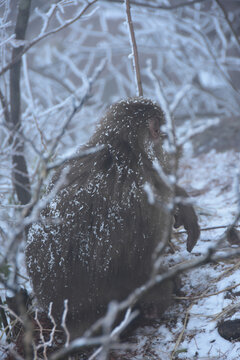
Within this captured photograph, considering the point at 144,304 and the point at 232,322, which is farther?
the point at 144,304

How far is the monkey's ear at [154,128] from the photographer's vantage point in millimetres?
2146

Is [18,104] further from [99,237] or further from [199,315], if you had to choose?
[199,315]

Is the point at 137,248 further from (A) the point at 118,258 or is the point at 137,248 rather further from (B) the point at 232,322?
(B) the point at 232,322

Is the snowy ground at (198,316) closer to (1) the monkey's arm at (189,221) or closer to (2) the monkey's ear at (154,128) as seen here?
(1) the monkey's arm at (189,221)

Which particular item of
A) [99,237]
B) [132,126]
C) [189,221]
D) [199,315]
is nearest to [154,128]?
[132,126]

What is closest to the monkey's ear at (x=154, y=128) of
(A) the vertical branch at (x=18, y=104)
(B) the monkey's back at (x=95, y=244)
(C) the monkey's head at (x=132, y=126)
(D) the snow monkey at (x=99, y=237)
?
(C) the monkey's head at (x=132, y=126)

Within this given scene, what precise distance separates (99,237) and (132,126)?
0.67 meters

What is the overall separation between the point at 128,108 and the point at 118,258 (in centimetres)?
87

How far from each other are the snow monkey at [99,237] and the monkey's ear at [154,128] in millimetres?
205

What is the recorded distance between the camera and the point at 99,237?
5.97ft

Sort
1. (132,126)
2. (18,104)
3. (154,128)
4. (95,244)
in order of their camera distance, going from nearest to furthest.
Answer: (95,244)
(132,126)
(154,128)
(18,104)

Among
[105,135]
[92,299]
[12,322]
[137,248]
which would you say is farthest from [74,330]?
[105,135]

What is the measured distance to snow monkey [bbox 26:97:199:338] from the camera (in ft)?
5.98

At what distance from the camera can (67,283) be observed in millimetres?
1835
